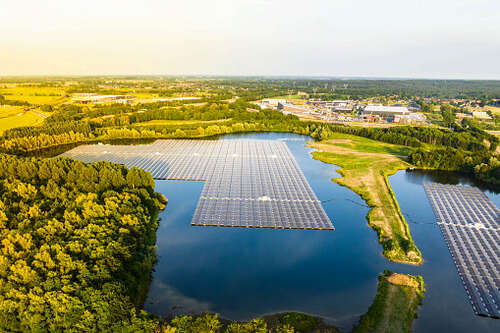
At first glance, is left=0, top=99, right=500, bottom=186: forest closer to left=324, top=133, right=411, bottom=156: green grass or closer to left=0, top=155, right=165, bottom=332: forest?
left=324, top=133, right=411, bottom=156: green grass

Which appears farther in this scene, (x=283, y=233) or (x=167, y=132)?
(x=167, y=132)

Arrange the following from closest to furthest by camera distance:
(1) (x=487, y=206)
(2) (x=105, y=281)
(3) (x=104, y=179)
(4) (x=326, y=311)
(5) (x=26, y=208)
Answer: (2) (x=105, y=281) < (4) (x=326, y=311) < (5) (x=26, y=208) < (3) (x=104, y=179) < (1) (x=487, y=206)

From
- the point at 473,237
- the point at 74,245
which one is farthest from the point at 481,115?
the point at 74,245

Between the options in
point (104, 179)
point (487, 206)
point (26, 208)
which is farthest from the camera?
point (487, 206)

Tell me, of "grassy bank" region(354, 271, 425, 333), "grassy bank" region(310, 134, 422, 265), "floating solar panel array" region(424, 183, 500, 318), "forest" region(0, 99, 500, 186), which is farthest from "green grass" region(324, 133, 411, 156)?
"grassy bank" region(354, 271, 425, 333)

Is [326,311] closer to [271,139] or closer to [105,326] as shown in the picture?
[105,326]

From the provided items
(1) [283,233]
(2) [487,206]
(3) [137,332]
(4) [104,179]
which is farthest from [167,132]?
(2) [487,206]

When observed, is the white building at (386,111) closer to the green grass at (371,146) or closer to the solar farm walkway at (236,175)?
the green grass at (371,146)
